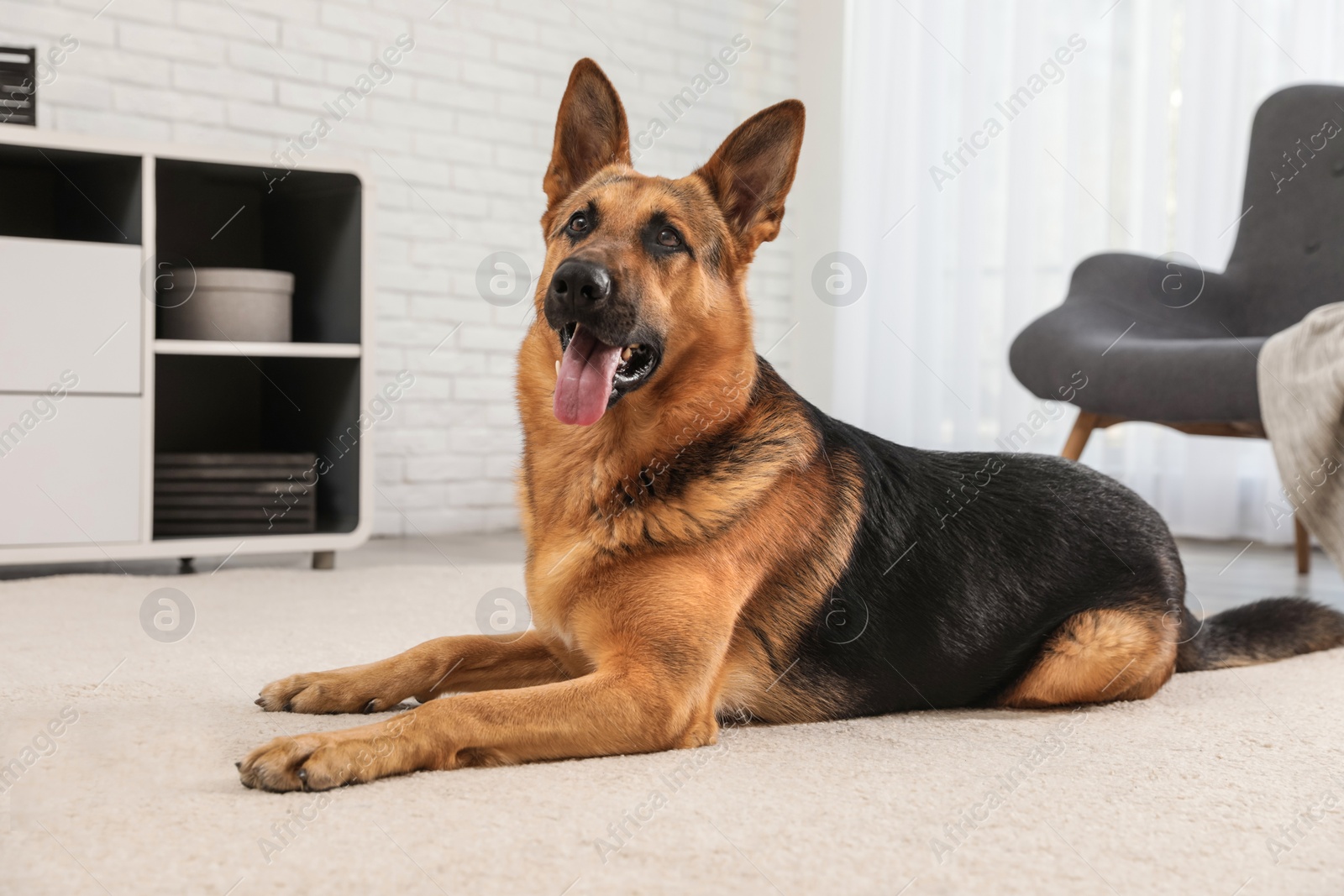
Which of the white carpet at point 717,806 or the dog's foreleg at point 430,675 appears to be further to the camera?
the dog's foreleg at point 430,675

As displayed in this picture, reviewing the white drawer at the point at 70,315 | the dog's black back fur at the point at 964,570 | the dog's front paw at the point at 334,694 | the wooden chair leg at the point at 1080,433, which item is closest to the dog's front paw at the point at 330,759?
the dog's front paw at the point at 334,694

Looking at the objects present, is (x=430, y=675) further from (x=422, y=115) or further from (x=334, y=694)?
(x=422, y=115)

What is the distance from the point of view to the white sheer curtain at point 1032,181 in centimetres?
486

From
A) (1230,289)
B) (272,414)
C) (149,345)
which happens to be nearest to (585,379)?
(149,345)

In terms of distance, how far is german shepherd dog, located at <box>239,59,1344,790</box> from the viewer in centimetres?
168

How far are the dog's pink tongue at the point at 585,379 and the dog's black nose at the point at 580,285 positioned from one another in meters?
0.07

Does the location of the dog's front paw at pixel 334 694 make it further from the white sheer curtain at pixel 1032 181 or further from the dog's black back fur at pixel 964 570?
the white sheer curtain at pixel 1032 181

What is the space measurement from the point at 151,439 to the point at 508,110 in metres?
2.50

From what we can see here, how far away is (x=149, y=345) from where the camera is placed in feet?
11.1

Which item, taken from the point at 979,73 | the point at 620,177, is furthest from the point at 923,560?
the point at 979,73

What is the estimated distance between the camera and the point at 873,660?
1865 millimetres

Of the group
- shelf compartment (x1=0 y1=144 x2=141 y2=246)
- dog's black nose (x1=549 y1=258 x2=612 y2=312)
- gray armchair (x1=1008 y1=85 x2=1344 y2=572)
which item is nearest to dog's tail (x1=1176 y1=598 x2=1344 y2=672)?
gray armchair (x1=1008 y1=85 x2=1344 y2=572)

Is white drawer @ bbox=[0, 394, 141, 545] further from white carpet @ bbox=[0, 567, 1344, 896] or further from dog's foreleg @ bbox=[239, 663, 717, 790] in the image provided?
dog's foreleg @ bbox=[239, 663, 717, 790]

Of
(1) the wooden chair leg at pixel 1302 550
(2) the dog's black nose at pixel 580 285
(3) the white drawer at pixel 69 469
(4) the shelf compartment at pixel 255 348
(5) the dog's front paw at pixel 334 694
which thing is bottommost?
(5) the dog's front paw at pixel 334 694
